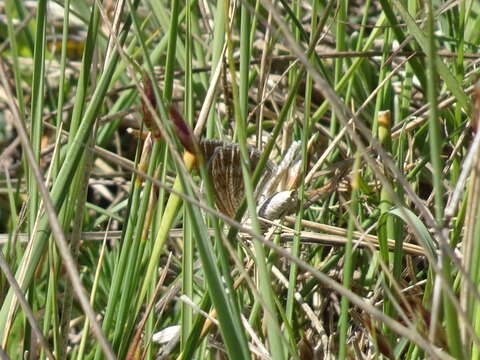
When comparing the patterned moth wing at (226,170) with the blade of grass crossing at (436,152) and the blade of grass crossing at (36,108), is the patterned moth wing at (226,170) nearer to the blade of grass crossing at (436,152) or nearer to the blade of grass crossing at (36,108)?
the blade of grass crossing at (36,108)

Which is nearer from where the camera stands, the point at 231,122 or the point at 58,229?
the point at 58,229

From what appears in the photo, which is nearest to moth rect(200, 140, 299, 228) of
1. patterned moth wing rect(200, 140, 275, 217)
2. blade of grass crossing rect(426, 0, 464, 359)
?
patterned moth wing rect(200, 140, 275, 217)

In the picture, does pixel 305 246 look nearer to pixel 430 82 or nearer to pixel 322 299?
pixel 322 299

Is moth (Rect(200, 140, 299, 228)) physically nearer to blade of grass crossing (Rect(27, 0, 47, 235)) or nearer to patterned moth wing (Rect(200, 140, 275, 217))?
patterned moth wing (Rect(200, 140, 275, 217))

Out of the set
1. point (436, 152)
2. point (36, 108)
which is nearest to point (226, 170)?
point (36, 108)

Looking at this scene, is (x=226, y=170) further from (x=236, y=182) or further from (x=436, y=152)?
(x=436, y=152)

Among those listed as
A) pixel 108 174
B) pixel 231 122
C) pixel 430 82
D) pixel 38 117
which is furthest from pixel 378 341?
pixel 108 174

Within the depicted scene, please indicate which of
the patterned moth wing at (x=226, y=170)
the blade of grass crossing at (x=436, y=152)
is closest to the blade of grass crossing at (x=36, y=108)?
the patterned moth wing at (x=226, y=170)

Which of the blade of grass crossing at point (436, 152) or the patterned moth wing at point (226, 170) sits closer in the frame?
the blade of grass crossing at point (436, 152)
